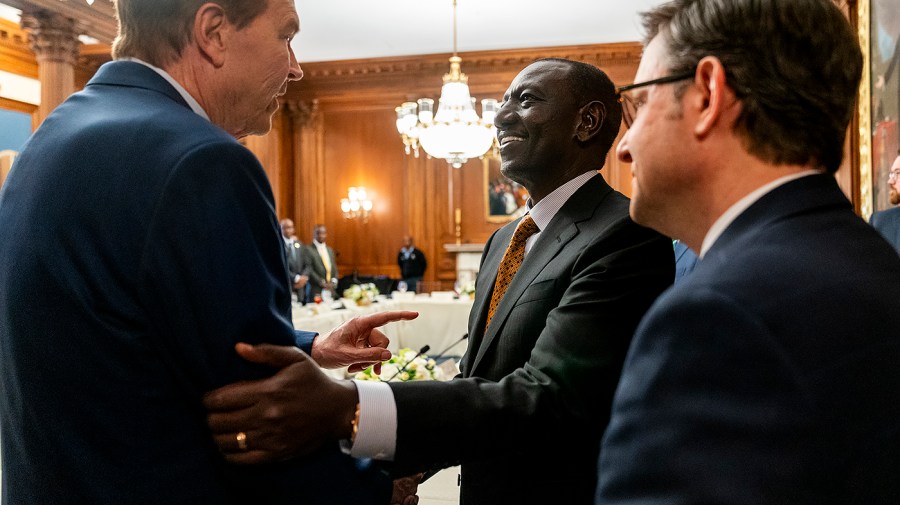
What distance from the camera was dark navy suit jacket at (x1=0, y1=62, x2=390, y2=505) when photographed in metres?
0.95

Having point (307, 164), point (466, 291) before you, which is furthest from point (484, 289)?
point (307, 164)

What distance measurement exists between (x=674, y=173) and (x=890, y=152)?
452 centimetres

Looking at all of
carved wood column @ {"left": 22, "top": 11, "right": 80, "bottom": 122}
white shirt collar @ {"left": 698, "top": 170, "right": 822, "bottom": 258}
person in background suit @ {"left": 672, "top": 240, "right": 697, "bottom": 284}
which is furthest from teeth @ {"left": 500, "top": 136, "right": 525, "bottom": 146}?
carved wood column @ {"left": 22, "top": 11, "right": 80, "bottom": 122}

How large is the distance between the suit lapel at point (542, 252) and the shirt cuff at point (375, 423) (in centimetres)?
46

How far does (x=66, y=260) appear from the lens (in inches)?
38.3

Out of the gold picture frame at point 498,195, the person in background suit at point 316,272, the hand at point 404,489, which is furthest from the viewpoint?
the gold picture frame at point 498,195

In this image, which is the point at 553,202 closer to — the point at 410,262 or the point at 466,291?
the point at 466,291

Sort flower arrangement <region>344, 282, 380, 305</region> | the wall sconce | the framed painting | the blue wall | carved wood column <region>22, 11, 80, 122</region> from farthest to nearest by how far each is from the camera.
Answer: the wall sconce < the blue wall < flower arrangement <region>344, 282, 380, 305</region> < carved wood column <region>22, 11, 80, 122</region> < the framed painting

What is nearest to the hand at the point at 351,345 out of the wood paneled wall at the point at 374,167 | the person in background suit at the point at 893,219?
the person in background suit at the point at 893,219

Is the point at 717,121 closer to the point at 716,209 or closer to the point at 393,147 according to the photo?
the point at 716,209

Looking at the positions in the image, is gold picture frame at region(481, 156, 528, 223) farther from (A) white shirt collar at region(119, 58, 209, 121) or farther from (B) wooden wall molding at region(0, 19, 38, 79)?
(A) white shirt collar at region(119, 58, 209, 121)

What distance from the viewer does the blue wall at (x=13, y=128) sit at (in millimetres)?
10453

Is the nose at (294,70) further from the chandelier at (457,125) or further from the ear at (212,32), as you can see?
the chandelier at (457,125)

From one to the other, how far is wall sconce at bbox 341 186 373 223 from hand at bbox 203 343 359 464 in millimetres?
12975
